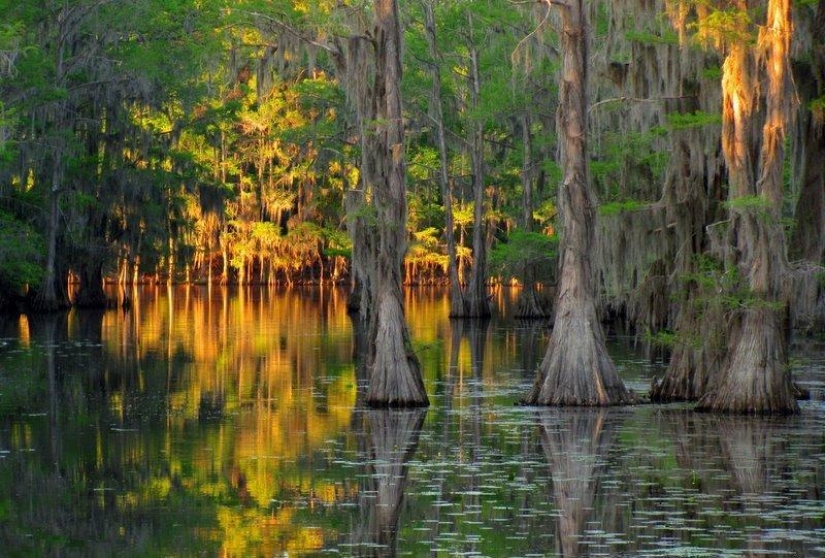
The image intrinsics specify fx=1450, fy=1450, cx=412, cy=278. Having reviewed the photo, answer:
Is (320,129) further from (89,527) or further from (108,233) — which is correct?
(89,527)

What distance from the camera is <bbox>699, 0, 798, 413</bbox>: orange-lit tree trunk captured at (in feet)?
57.1

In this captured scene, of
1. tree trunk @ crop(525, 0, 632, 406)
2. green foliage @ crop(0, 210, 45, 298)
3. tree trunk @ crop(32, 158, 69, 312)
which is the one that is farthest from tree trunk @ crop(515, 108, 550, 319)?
tree trunk @ crop(525, 0, 632, 406)

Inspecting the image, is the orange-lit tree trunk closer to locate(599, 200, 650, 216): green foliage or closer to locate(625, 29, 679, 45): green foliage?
locate(625, 29, 679, 45): green foliage

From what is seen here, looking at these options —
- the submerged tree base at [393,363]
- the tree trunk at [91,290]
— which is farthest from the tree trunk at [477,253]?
the submerged tree base at [393,363]

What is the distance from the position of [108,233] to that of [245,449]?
31845mm

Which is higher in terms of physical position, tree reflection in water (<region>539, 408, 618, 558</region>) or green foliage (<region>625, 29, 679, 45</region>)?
green foliage (<region>625, 29, 679, 45</region>)

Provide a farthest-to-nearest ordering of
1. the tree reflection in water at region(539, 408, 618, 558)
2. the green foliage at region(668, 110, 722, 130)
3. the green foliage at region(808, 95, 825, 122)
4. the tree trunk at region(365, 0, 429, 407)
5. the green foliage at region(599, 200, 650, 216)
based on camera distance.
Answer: the green foliage at region(599, 200, 650, 216), the green foliage at region(808, 95, 825, 122), the tree trunk at region(365, 0, 429, 407), the green foliage at region(668, 110, 722, 130), the tree reflection in water at region(539, 408, 618, 558)

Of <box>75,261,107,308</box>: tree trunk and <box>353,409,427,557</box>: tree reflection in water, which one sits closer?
<box>353,409,427,557</box>: tree reflection in water

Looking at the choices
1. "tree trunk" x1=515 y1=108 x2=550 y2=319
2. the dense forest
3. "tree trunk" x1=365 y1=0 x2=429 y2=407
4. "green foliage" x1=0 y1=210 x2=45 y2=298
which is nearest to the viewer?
the dense forest

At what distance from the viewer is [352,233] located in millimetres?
21016

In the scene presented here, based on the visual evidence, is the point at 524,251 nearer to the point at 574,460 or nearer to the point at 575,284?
the point at 575,284

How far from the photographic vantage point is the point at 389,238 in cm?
1969

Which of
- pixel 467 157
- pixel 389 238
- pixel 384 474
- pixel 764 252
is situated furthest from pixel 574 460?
pixel 467 157

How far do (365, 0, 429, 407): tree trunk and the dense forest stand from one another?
0.16 ft
